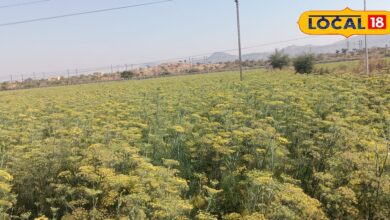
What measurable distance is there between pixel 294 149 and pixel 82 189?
4138mm

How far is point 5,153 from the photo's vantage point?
7.03 metres

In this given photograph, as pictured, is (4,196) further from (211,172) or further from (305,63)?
(305,63)

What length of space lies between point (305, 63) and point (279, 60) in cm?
1015

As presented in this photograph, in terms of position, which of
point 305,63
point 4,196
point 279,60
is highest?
point 279,60

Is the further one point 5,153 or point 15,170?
point 5,153

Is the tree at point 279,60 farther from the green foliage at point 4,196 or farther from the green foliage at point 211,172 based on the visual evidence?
the green foliage at point 4,196

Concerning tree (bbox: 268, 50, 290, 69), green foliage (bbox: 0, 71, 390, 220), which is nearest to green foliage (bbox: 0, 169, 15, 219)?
green foliage (bbox: 0, 71, 390, 220)

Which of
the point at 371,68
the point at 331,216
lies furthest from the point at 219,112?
the point at 371,68

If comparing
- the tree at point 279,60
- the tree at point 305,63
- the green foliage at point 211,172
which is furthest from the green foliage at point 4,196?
the tree at point 279,60

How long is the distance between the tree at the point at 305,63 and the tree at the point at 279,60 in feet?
29.4

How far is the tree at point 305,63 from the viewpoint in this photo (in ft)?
113

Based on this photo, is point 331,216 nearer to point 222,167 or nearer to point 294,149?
point 222,167

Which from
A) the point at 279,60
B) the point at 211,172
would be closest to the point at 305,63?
the point at 279,60

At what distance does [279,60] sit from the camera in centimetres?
4497
